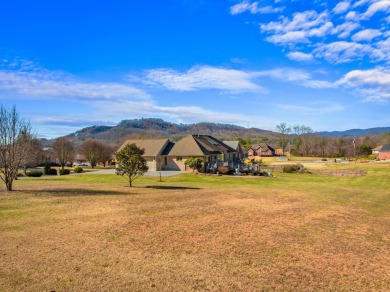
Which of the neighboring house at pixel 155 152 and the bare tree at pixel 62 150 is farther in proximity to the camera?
the bare tree at pixel 62 150

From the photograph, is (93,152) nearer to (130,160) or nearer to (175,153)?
(175,153)

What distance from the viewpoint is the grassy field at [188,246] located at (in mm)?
9117

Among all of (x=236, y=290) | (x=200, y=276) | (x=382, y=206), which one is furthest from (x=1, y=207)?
(x=382, y=206)

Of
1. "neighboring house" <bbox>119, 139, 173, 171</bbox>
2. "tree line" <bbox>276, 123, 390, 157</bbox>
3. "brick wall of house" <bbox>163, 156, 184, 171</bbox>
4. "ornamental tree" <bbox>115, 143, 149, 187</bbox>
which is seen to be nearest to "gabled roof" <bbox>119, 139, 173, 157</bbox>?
"neighboring house" <bbox>119, 139, 173, 171</bbox>

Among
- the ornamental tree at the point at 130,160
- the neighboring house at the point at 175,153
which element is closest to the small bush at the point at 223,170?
the neighboring house at the point at 175,153

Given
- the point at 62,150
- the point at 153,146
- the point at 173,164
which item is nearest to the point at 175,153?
the point at 173,164

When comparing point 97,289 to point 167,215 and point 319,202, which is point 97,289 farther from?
point 319,202

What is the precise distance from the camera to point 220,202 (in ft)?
73.5

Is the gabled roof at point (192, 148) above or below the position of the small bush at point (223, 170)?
above

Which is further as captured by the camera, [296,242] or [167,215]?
[167,215]

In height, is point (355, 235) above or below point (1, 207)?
below

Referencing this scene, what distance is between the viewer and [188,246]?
40.2 ft

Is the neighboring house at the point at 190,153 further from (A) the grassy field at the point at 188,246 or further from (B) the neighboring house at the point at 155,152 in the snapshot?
(A) the grassy field at the point at 188,246

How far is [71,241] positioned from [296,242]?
30.5 ft
